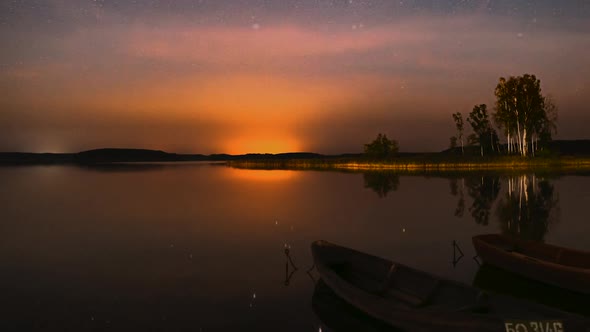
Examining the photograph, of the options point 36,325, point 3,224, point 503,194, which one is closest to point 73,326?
point 36,325

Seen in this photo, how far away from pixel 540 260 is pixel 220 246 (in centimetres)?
1447

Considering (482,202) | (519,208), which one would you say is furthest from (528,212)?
(482,202)

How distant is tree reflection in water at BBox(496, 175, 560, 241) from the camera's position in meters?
24.4

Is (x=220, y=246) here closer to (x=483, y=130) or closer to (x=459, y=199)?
(x=459, y=199)

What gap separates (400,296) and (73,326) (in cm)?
912

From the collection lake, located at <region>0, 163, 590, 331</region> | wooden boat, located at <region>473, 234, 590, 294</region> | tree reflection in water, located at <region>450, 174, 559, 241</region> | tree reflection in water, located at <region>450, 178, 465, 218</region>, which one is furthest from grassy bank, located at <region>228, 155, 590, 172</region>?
wooden boat, located at <region>473, 234, 590, 294</region>

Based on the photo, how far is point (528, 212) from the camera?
101 feet

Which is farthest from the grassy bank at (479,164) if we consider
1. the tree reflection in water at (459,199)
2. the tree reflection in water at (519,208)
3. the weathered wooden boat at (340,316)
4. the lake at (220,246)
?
the weathered wooden boat at (340,316)

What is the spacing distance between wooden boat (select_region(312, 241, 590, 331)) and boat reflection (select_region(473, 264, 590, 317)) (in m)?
4.38

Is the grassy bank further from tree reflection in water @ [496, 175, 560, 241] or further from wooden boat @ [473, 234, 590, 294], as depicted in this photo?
wooden boat @ [473, 234, 590, 294]

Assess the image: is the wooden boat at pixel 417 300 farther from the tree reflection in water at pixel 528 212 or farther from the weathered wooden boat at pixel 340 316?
the tree reflection in water at pixel 528 212

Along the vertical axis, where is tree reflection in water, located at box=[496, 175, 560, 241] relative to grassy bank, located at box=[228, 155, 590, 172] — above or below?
below

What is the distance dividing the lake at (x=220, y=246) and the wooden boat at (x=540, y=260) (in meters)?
1.20

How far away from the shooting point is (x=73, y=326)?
11.8 meters
